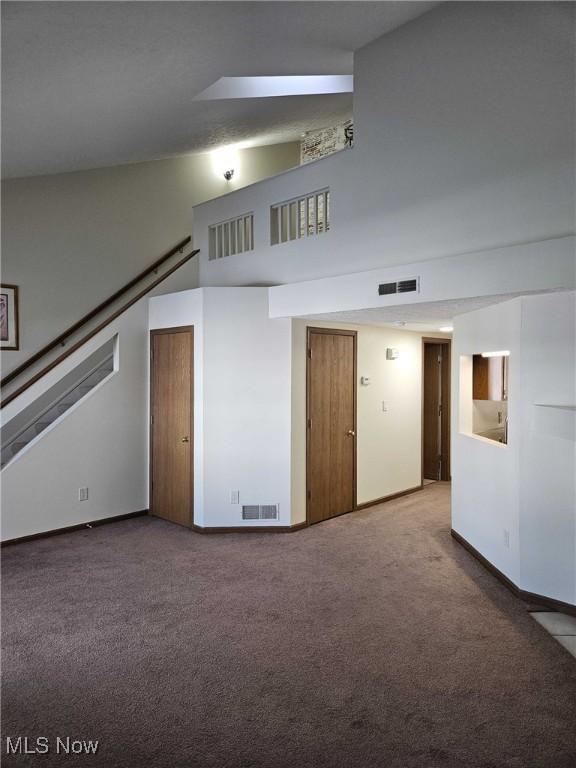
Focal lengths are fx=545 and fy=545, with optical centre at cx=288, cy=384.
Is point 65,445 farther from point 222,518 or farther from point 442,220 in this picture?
point 442,220

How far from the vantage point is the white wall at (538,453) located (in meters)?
3.68

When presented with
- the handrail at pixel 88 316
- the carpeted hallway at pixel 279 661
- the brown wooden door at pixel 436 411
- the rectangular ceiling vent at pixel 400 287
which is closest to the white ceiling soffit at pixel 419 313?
the rectangular ceiling vent at pixel 400 287

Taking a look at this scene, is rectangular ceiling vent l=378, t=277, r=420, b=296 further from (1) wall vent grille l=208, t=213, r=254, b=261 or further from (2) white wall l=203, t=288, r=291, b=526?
(1) wall vent grille l=208, t=213, r=254, b=261

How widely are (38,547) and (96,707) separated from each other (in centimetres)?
280

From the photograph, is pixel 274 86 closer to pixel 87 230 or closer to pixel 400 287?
pixel 87 230

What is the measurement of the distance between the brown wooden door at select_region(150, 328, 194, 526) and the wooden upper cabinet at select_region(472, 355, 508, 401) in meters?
2.97

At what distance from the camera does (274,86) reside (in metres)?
5.84

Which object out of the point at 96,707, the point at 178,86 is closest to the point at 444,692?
the point at 96,707

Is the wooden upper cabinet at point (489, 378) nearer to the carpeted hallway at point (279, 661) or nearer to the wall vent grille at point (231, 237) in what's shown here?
the carpeted hallway at point (279, 661)

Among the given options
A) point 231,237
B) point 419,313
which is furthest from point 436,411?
Result: point 231,237

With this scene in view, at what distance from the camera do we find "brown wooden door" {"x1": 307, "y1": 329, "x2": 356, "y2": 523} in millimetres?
5770

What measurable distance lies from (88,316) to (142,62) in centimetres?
357

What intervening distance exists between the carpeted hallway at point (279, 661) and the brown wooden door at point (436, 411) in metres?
3.34

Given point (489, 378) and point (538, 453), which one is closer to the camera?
point (538, 453)
